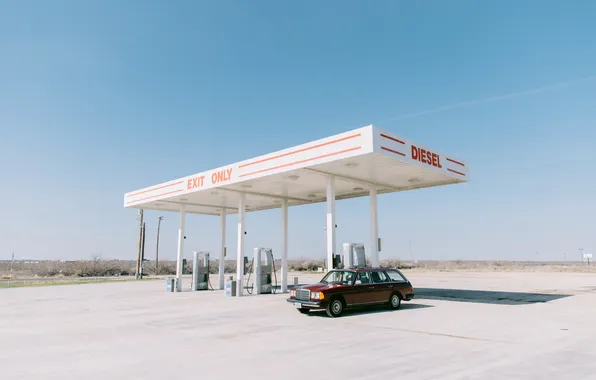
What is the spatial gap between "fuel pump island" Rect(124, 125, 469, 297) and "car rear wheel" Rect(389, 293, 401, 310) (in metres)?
2.56

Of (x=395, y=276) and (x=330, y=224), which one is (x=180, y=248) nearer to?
(x=330, y=224)

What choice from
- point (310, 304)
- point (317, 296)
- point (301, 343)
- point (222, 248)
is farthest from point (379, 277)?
point (222, 248)

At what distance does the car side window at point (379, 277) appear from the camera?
48.3 feet

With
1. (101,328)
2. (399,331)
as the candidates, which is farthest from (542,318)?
(101,328)

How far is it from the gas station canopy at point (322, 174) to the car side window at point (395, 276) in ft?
13.1

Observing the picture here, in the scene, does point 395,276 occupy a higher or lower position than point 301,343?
higher

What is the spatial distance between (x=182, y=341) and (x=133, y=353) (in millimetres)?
1435

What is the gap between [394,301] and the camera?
15.2 metres

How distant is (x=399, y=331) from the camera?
10844 millimetres

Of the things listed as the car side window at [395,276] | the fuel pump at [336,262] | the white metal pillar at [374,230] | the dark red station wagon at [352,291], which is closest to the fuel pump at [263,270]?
the white metal pillar at [374,230]

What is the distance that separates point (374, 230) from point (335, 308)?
6.37m

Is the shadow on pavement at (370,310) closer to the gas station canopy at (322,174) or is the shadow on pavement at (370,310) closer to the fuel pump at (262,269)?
the gas station canopy at (322,174)

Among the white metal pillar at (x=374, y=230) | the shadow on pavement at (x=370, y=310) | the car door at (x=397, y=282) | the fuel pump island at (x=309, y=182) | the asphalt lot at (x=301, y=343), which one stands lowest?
the asphalt lot at (x=301, y=343)

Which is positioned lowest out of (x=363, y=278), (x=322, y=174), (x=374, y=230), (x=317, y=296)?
(x=317, y=296)
